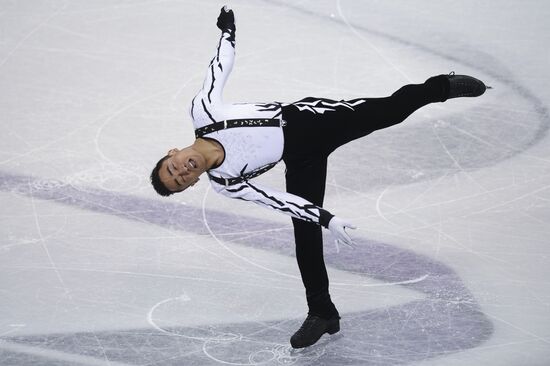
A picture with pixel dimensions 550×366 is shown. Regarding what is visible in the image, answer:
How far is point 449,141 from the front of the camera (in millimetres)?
7070

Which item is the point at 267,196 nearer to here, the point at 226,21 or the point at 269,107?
the point at 269,107

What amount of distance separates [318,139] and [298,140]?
106 mm

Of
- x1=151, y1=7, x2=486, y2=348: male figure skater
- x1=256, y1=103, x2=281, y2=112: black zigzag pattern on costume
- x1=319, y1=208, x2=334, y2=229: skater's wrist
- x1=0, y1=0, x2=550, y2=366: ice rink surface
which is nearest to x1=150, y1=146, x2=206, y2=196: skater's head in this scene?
x1=151, y1=7, x2=486, y2=348: male figure skater

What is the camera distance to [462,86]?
5.45 m

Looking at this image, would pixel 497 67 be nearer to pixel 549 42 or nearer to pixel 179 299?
pixel 549 42

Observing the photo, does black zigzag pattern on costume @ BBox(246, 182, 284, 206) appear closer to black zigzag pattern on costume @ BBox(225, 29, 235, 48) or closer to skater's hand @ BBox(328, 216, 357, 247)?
skater's hand @ BBox(328, 216, 357, 247)

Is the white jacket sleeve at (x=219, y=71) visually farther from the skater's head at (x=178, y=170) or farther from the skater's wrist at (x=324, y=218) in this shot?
the skater's wrist at (x=324, y=218)

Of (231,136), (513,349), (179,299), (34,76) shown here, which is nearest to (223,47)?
(231,136)

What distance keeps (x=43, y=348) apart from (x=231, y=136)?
4.82 feet

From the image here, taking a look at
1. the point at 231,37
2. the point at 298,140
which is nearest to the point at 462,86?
the point at 298,140

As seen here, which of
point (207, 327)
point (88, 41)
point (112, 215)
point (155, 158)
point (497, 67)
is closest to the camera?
point (207, 327)

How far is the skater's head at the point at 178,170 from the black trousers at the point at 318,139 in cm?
49

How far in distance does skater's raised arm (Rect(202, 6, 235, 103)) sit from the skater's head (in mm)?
336

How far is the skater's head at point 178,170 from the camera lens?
4.83 meters
